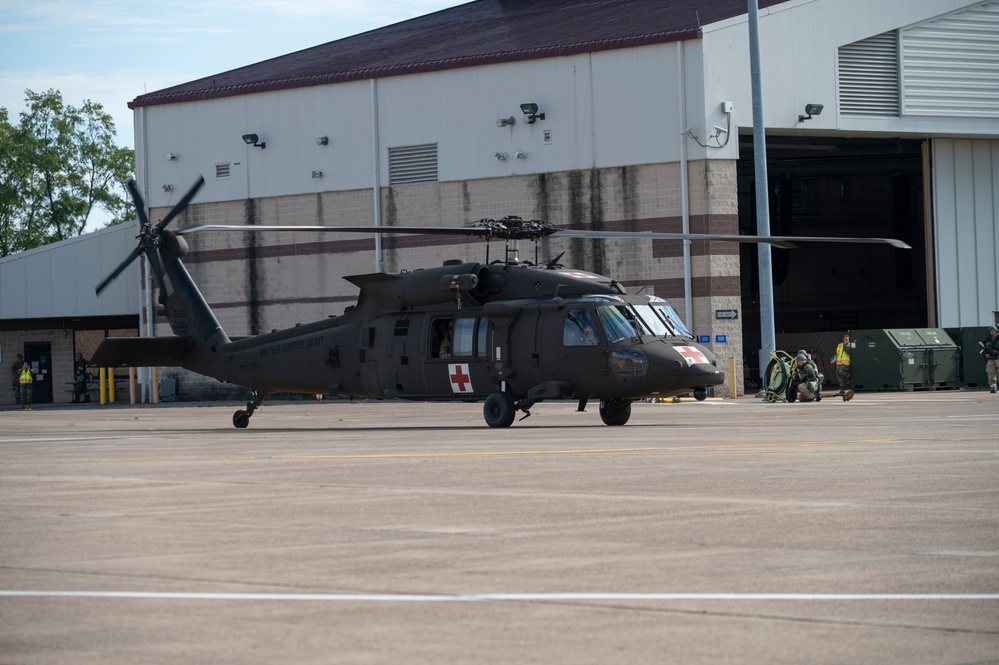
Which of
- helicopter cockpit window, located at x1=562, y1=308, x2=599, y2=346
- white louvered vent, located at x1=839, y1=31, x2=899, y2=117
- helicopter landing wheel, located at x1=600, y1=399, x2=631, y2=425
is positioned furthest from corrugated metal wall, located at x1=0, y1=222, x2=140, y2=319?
helicopter cockpit window, located at x1=562, y1=308, x2=599, y2=346

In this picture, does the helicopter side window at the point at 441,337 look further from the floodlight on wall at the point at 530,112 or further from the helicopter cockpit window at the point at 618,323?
the floodlight on wall at the point at 530,112

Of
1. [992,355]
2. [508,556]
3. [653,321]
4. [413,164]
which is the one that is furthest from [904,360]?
[508,556]

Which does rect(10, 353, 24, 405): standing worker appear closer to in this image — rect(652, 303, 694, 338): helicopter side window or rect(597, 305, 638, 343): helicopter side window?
rect(652, 303, 694, 338): helicopter side window

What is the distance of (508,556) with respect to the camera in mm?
7500

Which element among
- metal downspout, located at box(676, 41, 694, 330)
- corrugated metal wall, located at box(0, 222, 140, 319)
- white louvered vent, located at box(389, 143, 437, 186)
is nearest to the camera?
metal downspout, located at box(676, 41, 694, 330)

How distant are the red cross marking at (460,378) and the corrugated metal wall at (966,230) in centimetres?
2843

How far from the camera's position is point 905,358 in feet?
138

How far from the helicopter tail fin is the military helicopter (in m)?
0.03

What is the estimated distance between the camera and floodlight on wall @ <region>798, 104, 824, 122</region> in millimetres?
41969

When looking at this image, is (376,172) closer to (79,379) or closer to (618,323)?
(79,379)

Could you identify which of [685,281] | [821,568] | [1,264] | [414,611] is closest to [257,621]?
[414,611]

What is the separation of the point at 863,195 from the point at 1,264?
3554cm

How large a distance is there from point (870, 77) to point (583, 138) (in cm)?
996

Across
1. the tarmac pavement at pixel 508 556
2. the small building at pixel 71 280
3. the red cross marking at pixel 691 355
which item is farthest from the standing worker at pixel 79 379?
the tarmac pavement at pixel 508 556
